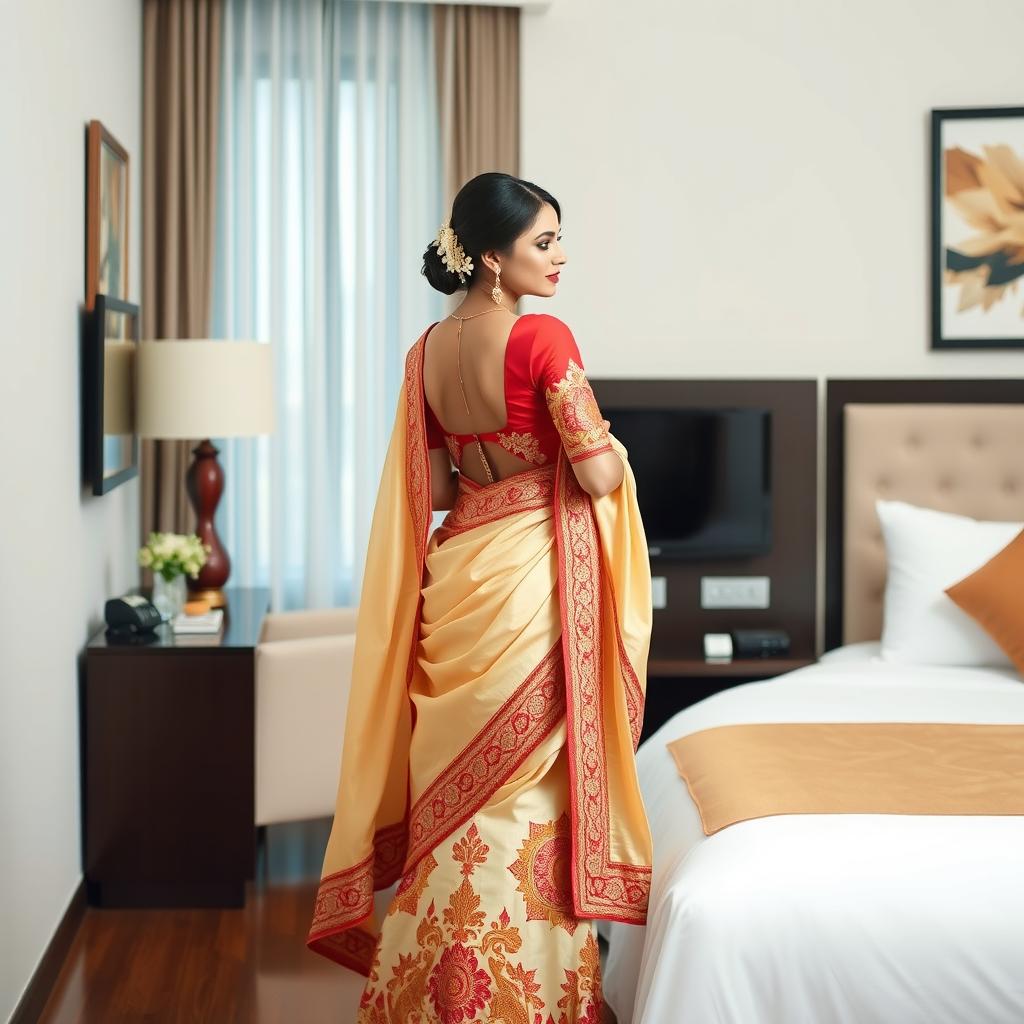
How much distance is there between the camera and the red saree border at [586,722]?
7.64ft

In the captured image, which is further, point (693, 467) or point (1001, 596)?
point (693, 467)

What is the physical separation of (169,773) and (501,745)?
1.43 metres

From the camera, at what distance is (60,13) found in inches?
124

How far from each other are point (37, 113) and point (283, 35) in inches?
65.0

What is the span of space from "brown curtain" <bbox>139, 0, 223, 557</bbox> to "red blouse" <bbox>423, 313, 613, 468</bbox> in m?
2.27

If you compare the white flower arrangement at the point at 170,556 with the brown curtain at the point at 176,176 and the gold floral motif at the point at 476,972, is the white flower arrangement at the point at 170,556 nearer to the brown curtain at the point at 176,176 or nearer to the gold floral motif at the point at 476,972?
the brown curtain at the point at 176,176

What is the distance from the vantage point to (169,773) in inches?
134

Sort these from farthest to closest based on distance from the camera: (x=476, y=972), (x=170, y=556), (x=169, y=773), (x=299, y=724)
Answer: (x=170, y=556)
(x=299, y=724)
(x=169, y=773)
(x=476, y=972)

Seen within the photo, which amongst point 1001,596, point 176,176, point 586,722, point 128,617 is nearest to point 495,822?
point 586,722

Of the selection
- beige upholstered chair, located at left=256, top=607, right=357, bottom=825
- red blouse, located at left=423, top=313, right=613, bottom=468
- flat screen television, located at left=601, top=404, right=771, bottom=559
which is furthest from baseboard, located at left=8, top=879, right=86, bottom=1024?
flat screen television, located at left=601, top=404, right=771, bottom=559

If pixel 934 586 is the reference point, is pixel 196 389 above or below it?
above

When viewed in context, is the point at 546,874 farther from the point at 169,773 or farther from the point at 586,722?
the point at 169,773

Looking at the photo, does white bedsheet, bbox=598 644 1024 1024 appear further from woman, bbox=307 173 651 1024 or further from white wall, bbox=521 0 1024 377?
white wall, bbox=521 0 1024 377

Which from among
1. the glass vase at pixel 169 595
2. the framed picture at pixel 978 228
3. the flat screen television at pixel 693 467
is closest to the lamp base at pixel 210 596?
A: the glass vase at pixel 169 595
